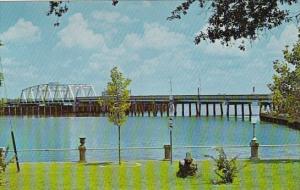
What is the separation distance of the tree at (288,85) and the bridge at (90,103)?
1506 centimetres

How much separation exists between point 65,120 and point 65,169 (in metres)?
29.3

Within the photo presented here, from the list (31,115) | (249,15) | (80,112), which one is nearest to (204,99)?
(80,112)

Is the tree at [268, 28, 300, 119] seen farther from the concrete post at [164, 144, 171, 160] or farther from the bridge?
the bridge

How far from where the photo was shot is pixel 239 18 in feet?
14.4

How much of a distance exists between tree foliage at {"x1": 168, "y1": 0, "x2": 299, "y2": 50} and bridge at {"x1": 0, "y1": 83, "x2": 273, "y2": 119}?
2209 cm

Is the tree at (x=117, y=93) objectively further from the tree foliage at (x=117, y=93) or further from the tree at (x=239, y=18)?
the tree at (x=239, y=18)

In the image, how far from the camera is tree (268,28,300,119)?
11.1m

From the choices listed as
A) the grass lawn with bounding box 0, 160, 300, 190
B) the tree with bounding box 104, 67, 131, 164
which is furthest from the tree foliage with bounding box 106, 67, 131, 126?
the grass lawn with bounding box 0, 160, 300, 190

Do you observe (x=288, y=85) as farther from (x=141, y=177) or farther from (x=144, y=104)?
(x=144, y=104)

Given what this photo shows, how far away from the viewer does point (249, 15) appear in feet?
14.5

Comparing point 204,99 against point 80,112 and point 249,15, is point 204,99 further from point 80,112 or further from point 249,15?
point 249,15

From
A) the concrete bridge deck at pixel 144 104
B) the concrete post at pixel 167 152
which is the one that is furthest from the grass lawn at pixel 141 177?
the concrete bridge deck at pixel 144 104


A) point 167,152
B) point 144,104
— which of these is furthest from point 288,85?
point 144,104

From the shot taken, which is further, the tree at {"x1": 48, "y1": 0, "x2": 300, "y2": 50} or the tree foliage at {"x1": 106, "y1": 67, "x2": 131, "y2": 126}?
the tree foliage at {"x1": 106, "y1": 67, "x2": 131, "y2": 126}
